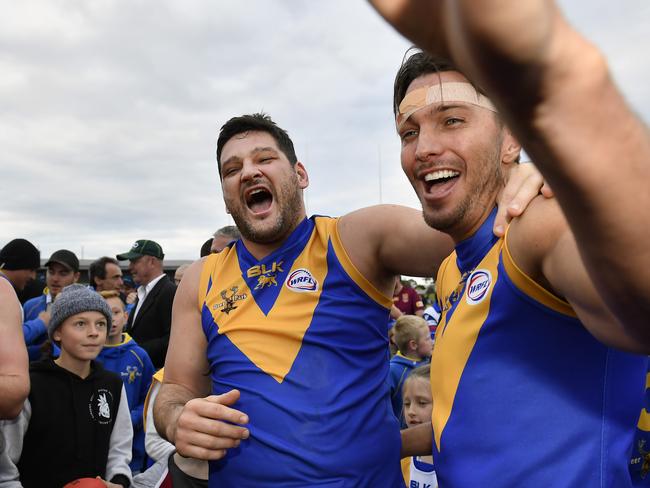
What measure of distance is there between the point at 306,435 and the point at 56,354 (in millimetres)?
3510

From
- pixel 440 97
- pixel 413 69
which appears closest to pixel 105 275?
pixel 413 69

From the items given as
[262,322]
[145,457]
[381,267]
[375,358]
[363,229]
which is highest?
[363,229]

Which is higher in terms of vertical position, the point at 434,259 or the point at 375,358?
the point at 434,259

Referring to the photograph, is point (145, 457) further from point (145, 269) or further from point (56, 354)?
point (145, 269)

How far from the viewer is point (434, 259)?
2.27m

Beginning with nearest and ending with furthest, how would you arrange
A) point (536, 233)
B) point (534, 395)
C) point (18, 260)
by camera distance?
point (536, 233) < point (534, 395) < point (18, 260)

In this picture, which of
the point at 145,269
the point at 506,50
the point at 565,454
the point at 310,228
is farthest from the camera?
the point at 145,269

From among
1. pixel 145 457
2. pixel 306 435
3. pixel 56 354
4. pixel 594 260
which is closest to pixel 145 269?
pixel 56 354

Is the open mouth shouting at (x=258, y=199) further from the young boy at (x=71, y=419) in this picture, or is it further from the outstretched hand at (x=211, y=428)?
the young boy at (x=71, y=419)

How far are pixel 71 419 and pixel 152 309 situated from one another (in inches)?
101

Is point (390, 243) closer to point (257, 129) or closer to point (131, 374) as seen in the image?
point (257, 129)

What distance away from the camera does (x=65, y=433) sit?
11.5 feet

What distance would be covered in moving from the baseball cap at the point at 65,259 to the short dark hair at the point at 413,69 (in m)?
5.35

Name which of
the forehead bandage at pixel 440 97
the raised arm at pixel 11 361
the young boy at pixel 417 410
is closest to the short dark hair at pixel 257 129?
the forehead bandage at pixel 440 97
